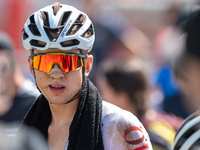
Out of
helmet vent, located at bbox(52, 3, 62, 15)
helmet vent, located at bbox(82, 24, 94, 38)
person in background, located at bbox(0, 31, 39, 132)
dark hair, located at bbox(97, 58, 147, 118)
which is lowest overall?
person in background, located at bbox(0, 31, 39, 132)

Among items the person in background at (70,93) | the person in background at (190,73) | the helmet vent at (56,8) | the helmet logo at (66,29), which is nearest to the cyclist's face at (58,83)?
the person in background at (70,93)

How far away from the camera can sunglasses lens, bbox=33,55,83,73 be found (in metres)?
2.90

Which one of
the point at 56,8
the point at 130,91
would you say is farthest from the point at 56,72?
the point at 130,91

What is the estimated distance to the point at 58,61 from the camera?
290cm

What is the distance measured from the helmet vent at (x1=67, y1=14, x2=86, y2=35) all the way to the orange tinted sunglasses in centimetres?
20

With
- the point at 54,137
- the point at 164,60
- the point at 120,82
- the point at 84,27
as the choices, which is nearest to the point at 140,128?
the point at 54,137

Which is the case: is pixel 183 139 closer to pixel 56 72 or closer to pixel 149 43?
pixel 56 72

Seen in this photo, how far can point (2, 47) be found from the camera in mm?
5227

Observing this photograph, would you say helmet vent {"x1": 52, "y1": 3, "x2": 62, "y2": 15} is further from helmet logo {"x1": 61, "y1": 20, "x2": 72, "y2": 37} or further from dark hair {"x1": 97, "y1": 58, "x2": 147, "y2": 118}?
dark hair {"x1": 97, "y1": 58, "x2": 147, "y2": 118}

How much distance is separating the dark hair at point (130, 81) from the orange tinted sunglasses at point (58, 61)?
1379 mm

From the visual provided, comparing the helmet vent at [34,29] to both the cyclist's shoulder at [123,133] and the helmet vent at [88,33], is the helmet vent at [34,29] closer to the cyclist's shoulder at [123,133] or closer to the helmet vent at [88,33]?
the helmet vent at [88,33]

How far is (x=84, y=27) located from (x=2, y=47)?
252 centimetres

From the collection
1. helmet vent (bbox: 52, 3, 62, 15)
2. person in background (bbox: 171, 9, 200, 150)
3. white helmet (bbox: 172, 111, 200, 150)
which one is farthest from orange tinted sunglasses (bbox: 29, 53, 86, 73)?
white helmet (bbox: 172, 111, 200, 150)

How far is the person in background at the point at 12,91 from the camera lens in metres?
4.82
